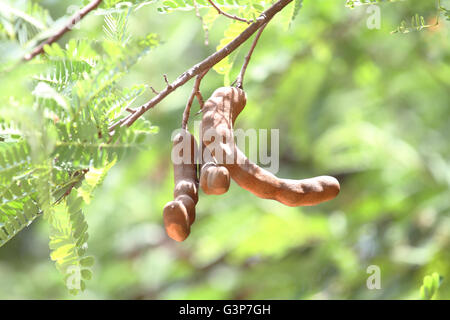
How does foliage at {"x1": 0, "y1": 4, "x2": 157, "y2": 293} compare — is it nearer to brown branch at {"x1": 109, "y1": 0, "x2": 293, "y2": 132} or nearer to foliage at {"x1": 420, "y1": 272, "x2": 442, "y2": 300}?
brown branch at {"x1": 109, "y1": 0, "x2": 293, "y2": 132}

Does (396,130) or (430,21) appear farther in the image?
→ (396,130)

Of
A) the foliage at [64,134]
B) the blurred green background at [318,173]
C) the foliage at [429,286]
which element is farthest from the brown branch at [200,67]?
the blurred green background at [318,173]

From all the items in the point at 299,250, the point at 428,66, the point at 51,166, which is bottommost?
the point at 51,166

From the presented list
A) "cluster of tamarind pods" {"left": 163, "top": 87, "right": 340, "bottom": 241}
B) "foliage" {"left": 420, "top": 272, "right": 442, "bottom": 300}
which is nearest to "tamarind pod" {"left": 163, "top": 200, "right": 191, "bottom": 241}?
"cluster of tamarind pods" {"left": 163, "top": 87, "right": 340, "bottom": 241}

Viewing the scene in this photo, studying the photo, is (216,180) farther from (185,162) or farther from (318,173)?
(318,173)

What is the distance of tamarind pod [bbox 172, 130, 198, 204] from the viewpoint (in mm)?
603

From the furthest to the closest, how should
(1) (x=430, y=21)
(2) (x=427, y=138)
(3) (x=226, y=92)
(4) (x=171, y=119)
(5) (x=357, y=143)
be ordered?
(2) (x=427, y=138), (5) (x=357, y=143), (4) (x=171, y=119), (1) (x=430, y=21), (3) (x=226, y=92)

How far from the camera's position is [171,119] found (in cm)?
195

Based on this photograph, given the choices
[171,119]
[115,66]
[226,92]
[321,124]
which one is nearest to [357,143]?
[321,124]

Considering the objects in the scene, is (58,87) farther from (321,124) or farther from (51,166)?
(321,124)

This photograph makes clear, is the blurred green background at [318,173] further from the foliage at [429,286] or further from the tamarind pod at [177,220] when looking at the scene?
the tamarind pod at [177,220]

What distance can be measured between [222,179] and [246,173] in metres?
0.04

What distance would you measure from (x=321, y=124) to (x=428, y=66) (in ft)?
2.26

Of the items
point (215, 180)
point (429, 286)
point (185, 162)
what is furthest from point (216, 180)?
point (429, 286)
